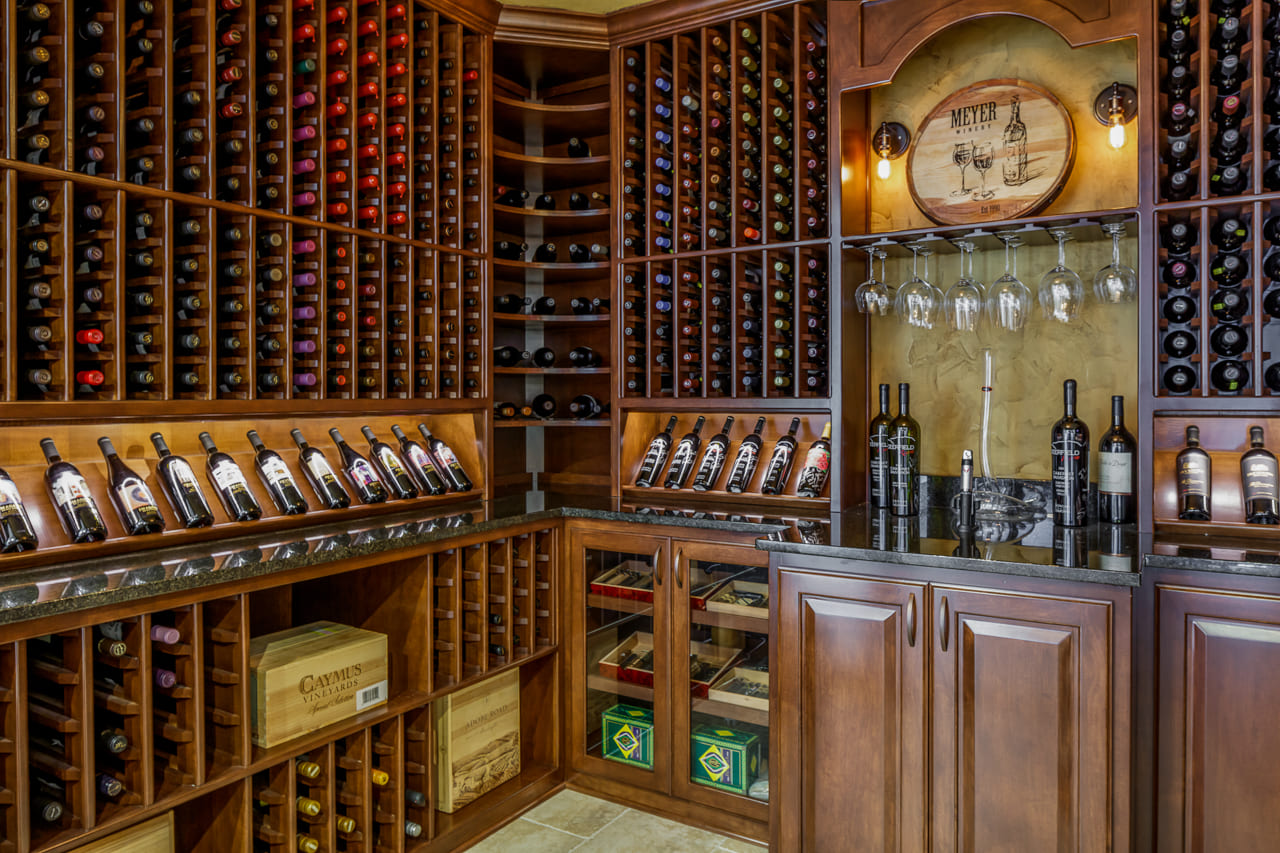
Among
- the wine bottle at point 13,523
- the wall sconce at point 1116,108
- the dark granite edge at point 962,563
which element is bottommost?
the dark granite edge at point 962,563

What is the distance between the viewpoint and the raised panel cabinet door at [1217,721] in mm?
1799

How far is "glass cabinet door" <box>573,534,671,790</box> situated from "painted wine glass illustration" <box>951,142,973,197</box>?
4.93 ft

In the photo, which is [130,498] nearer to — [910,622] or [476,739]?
[476,739]

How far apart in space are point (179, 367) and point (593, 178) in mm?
1777

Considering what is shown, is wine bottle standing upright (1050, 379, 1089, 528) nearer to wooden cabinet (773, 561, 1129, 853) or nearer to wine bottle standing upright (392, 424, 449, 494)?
wooden cabinet (773, 561, 1129, 853)

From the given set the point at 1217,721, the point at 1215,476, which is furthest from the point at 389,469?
the point at 1215,476

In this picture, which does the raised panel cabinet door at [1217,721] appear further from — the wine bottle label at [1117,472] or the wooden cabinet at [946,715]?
the wine bottle label at [1117,472]

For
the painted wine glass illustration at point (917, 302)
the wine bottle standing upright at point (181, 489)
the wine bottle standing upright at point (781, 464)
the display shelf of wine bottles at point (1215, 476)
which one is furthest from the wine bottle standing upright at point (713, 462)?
the wine bottle standing upright at point (181, 489)

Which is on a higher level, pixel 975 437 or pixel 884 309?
pixel 884 309

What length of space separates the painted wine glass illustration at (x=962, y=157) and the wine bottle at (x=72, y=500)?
261 cm

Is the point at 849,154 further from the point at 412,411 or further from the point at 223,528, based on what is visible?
the point at 223,528

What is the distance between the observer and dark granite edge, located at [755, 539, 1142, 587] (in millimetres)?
1796

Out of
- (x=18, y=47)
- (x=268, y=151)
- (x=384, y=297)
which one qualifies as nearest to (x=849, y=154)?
(x=384, y=297)

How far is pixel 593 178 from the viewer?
336cm
